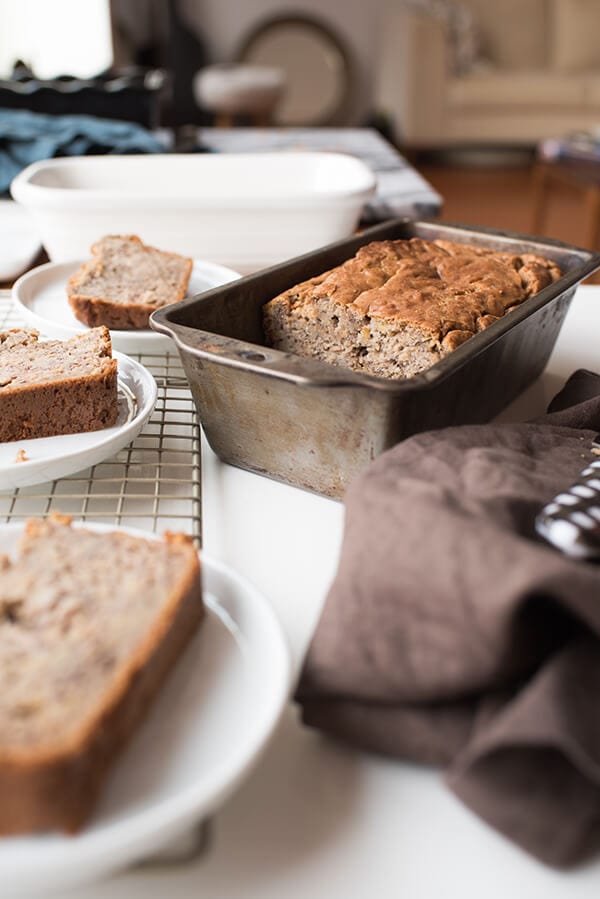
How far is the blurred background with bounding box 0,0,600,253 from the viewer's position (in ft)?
16.6

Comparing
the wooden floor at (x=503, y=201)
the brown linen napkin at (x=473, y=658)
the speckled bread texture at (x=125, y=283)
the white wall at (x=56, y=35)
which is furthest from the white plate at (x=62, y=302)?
the white wall at (x=56, y=35)

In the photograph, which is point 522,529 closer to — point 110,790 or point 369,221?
point 110,790

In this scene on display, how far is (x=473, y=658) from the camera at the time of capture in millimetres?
564

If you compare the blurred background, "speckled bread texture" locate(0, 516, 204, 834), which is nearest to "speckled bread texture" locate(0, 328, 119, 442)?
"speckled bread texture" locate(0, 516, 204, 834)

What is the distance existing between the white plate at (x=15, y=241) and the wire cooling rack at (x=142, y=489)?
703mm

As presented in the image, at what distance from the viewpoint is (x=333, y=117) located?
22.9 feet

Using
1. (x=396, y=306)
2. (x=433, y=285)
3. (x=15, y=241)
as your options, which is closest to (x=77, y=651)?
(x=396, y=306)

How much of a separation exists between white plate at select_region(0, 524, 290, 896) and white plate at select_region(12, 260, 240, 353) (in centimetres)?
52

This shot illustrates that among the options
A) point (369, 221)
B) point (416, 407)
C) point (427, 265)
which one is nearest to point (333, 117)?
point (369, 221)

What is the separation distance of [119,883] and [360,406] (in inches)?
18.4

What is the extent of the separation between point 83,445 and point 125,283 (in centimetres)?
47

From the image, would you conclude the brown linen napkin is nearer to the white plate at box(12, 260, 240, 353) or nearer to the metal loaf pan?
the metal loaf pan

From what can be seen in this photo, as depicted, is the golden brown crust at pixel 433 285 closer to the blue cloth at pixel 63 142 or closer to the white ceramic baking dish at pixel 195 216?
the white ceramic baking dish at pixel 195 216

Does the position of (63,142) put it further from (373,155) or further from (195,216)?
(373,155)
